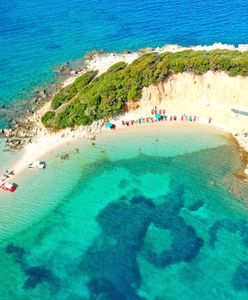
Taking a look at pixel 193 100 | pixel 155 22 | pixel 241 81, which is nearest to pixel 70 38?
pixel 155 22

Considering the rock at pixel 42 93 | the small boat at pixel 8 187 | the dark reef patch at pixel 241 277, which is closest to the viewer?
the dark reef patch at pixel 241 277

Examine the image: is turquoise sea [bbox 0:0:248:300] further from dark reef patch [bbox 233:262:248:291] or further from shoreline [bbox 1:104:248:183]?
shoreline [bbox 1:104:248:183]

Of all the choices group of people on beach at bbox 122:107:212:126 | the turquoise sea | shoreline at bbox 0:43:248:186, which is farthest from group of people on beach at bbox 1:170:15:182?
group of people on beach at bbox 122:107:212:126

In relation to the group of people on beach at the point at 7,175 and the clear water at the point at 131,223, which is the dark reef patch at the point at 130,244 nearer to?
the clear water at the point at 131,223

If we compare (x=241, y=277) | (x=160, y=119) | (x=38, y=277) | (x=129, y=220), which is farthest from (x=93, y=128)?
(x=241, y=277)

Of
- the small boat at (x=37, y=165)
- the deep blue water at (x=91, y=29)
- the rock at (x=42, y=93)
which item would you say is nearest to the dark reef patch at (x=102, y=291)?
the small boat at (x=37, y=165)
